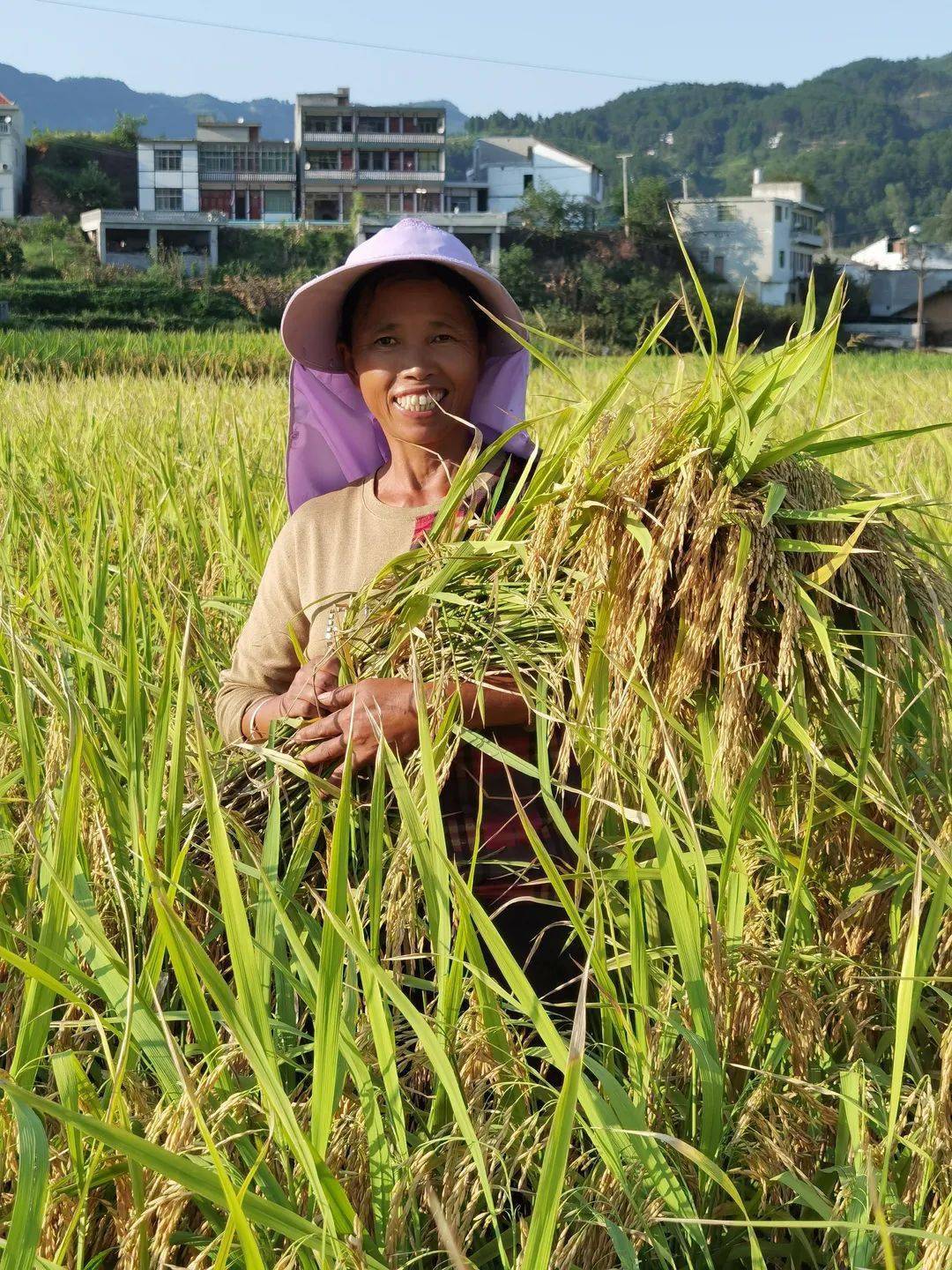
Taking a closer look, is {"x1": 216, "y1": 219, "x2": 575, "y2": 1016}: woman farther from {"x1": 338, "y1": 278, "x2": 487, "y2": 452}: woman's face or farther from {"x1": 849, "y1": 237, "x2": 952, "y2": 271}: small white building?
{"x1": 849, "y1": 237, "x2": 952, "y2": 271}: small white building

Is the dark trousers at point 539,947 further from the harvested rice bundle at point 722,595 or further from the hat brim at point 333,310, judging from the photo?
the hat brim at point 333,310

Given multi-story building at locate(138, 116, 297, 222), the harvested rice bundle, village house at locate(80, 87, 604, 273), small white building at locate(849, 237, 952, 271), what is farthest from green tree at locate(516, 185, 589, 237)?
the harvested rice bundle

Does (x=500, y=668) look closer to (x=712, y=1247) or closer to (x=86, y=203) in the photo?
(x=712, y=1247)

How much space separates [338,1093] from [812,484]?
2.24 ft

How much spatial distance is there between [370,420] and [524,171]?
6755cm

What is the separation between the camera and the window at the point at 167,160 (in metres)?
58.2

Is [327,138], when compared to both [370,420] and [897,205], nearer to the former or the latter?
[370,420]

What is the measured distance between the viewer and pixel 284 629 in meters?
1.70

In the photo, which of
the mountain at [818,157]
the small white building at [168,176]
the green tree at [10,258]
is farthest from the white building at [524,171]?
the mountain at [818,157]

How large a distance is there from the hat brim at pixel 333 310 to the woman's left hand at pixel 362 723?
57cm

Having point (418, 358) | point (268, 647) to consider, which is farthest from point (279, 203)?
point (268, 647)

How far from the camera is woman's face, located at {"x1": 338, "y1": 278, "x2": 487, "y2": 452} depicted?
169 centimetres

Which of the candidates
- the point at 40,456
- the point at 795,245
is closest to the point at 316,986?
the point at 40,456

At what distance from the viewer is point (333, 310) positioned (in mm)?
1792
